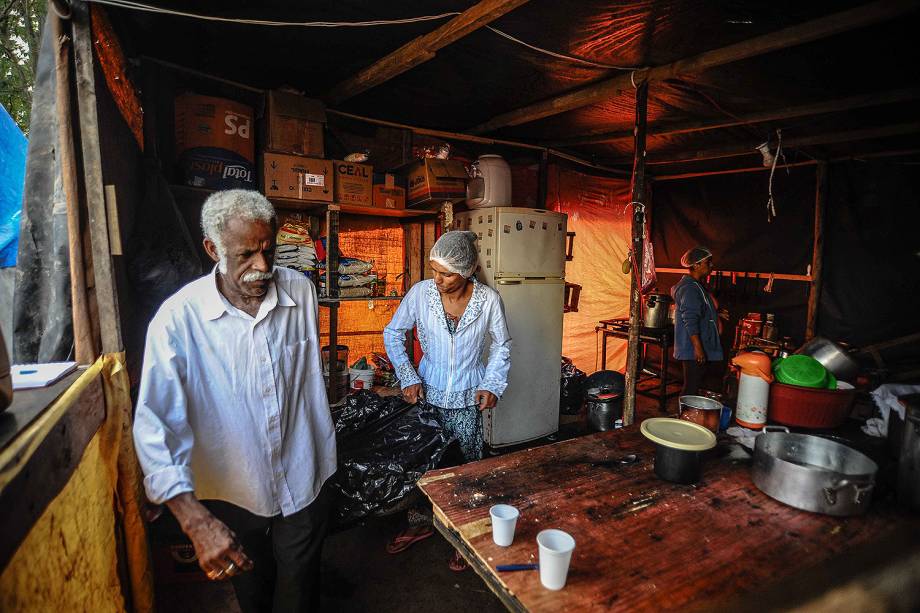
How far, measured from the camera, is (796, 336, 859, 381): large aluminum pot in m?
2.66

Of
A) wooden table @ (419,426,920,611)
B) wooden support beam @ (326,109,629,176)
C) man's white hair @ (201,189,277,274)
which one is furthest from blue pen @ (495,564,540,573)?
wooden support beam @ (326,109,629,176)

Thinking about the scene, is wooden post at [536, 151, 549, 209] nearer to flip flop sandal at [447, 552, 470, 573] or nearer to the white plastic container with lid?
the white plastic container with lid

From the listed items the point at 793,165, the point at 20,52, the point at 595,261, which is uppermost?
the point at 20,52

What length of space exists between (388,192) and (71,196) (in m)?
2.85

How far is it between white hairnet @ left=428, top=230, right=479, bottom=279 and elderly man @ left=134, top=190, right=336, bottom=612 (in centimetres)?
101

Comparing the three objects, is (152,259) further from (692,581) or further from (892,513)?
(892,513)

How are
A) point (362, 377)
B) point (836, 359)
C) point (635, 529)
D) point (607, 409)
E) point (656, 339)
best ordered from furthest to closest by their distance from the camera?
point (656, 339) < point (607, 409) < point (362, 377) < point (836, 359) < point (635, 529)

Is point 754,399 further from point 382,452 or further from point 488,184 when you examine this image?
point 488,184

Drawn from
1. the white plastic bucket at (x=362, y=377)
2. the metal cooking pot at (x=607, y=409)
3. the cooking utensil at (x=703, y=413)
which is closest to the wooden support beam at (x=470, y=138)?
the white plastic bucket at (x=362, y=377)

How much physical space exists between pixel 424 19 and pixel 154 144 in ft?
7.16

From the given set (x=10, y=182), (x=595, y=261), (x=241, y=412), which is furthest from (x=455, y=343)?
(x=595, y=261)

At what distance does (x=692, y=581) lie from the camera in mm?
1311

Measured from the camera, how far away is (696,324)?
508cm

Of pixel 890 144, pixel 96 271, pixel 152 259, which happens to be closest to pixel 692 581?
pixel 96 271
